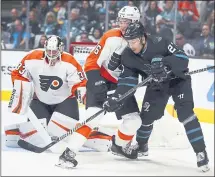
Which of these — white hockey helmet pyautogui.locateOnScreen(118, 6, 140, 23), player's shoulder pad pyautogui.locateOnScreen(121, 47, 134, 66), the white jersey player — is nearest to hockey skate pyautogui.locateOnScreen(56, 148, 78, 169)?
the white jersey player

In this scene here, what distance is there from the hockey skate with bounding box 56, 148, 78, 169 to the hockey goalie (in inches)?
3.0

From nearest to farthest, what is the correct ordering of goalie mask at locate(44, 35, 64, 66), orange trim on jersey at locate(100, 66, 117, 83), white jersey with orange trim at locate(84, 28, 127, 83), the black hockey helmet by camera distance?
the black hockey helmet, goalie mask at locate(44, 35, 64, 66), white jersey with orange trim at locate(84, 28, 127, 83), orange trim on jersey at locate(100, 66, 117, 83)

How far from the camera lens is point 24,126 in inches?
124

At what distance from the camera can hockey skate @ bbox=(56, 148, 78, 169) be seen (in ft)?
7.86

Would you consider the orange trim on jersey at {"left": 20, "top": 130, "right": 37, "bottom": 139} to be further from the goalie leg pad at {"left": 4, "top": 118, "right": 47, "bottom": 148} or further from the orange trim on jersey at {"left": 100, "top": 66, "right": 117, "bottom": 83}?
the orange trim on jersey at {"left": 100, "top": 66, "right": 117, "bottom": 83}

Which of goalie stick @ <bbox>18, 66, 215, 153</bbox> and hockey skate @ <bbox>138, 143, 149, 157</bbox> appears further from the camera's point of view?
hockey skate @ <bbox>138, 143, 149, 157</bbox>

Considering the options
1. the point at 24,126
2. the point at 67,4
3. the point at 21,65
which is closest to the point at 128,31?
the point at 21,65

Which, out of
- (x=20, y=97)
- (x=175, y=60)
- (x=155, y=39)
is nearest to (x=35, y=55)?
(x=20, y=97)

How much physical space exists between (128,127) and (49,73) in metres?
0.47

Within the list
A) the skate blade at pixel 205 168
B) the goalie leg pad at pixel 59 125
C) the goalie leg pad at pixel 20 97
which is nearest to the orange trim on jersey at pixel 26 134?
the goalie leg pad at pixel 59 125

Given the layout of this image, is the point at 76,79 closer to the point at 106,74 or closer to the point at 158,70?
the point at 106,74

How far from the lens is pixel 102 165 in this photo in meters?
2.66

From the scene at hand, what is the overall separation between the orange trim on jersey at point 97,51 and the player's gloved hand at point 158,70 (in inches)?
10.2

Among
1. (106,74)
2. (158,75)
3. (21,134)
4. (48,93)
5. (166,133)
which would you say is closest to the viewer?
(158,75)
